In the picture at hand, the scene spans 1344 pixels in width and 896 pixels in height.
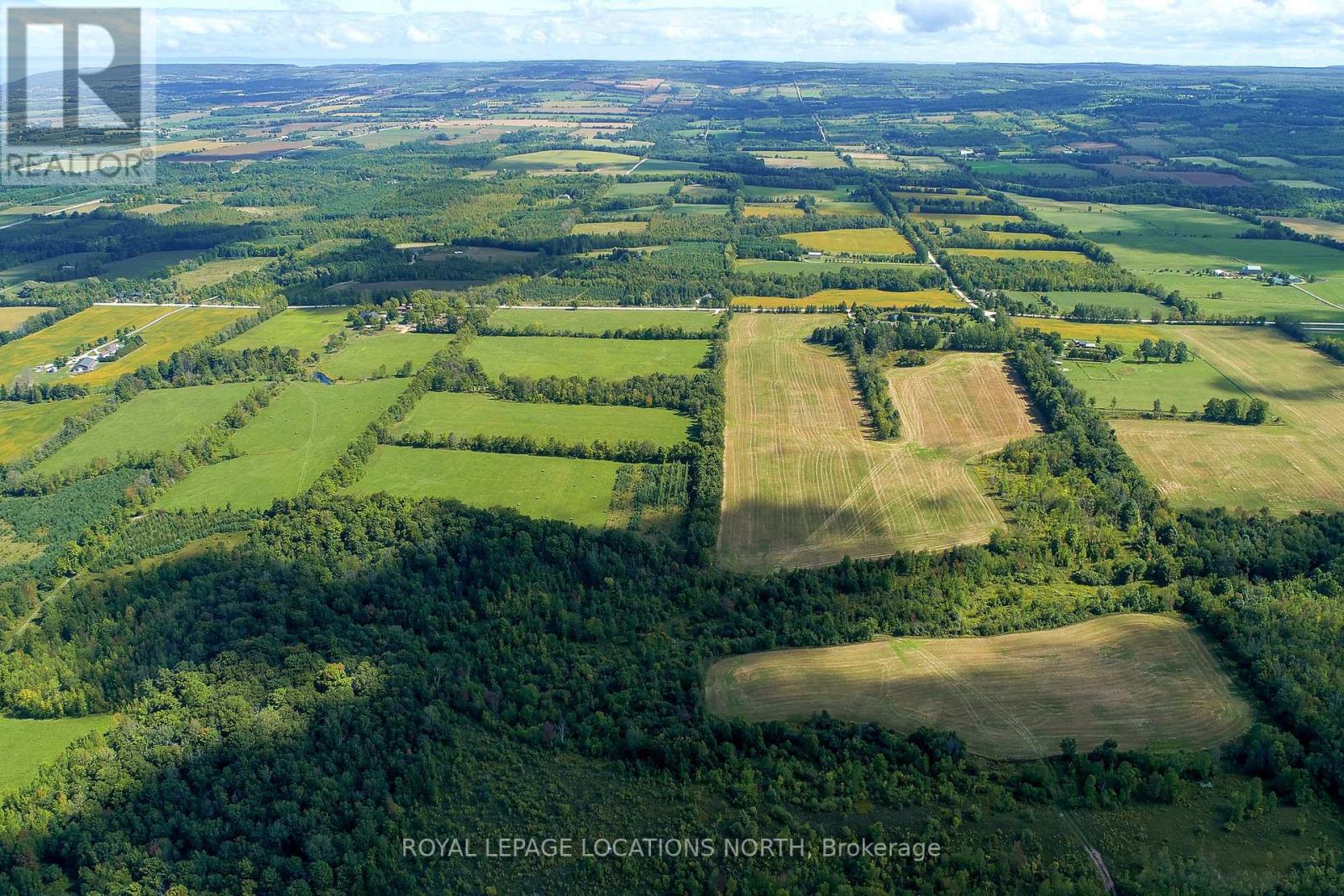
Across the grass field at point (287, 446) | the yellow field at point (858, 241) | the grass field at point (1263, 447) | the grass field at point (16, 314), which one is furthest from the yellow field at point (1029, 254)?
the grass field at point (16, 314)

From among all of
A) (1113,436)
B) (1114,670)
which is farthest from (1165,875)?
(1113,436)

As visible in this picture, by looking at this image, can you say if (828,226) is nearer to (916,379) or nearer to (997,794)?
(916,379)

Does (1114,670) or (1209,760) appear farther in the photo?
(1114,670)

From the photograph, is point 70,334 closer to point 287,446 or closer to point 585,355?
point 287,446

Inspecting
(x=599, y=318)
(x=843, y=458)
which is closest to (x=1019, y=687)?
(x=843, y=458)

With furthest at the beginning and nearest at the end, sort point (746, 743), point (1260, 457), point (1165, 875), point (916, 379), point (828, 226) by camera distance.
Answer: point (828, 226) < point (916, 379) < point (1260, 457) < point (746, 743) < point (1165, 875)

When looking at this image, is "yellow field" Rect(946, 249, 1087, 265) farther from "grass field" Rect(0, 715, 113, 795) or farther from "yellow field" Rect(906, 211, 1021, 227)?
"grass field" Rect(0, 715, 113, 795)

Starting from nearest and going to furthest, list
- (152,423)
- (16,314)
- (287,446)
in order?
(287,446)
(152,423)
(16,314)
